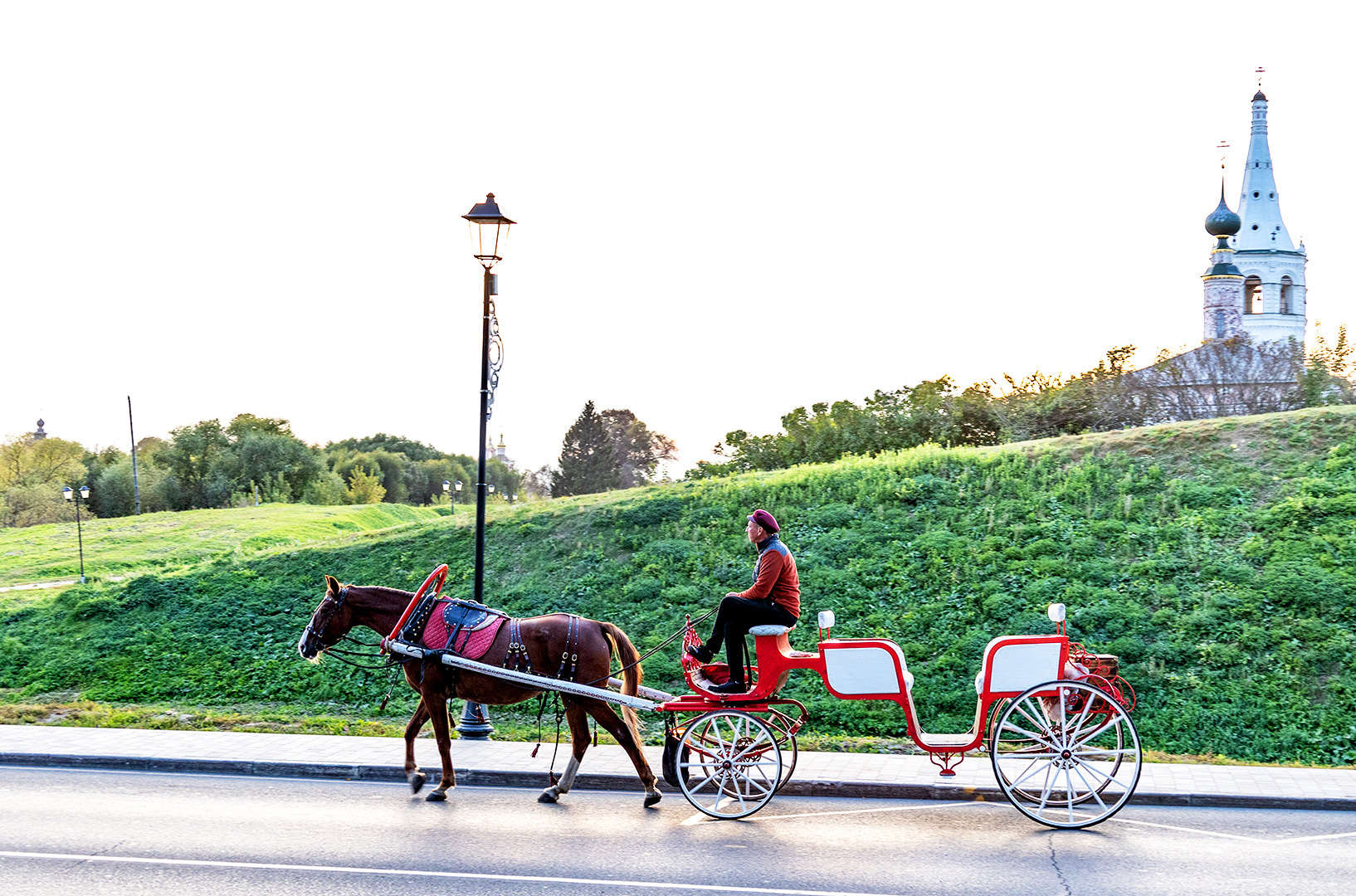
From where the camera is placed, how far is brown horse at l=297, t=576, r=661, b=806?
31.6 feet

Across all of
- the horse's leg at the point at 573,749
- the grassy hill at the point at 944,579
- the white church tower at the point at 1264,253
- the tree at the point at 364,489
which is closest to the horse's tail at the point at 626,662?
the horse's leg at the point at 573,749

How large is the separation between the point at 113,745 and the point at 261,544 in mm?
24860

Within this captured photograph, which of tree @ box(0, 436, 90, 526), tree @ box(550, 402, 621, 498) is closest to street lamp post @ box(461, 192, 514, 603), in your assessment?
tree @ box(550, 402, 621, 498)

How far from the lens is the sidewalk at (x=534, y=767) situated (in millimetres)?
9773

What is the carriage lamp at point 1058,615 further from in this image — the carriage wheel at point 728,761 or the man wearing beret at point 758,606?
the carriage wheel at point 728,761

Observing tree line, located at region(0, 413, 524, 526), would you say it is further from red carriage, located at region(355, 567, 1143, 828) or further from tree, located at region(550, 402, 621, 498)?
red carriage, located at region(355, 567, 1143, 828)

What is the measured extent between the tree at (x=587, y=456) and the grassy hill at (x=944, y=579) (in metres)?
39.9

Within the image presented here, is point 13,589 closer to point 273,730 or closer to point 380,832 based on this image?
point 273,730

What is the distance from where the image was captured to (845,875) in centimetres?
739

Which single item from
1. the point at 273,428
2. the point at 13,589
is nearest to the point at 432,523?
the point at 13,589

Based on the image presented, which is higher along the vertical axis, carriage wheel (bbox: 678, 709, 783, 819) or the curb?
carriage wheel (bbox: 678, 709, 783, 819)

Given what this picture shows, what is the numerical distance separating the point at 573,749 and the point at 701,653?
1462 mm

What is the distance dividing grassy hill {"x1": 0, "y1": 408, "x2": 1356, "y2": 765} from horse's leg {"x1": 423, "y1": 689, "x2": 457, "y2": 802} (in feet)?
19.8

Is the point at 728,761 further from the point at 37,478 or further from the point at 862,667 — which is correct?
the point at 37,478
